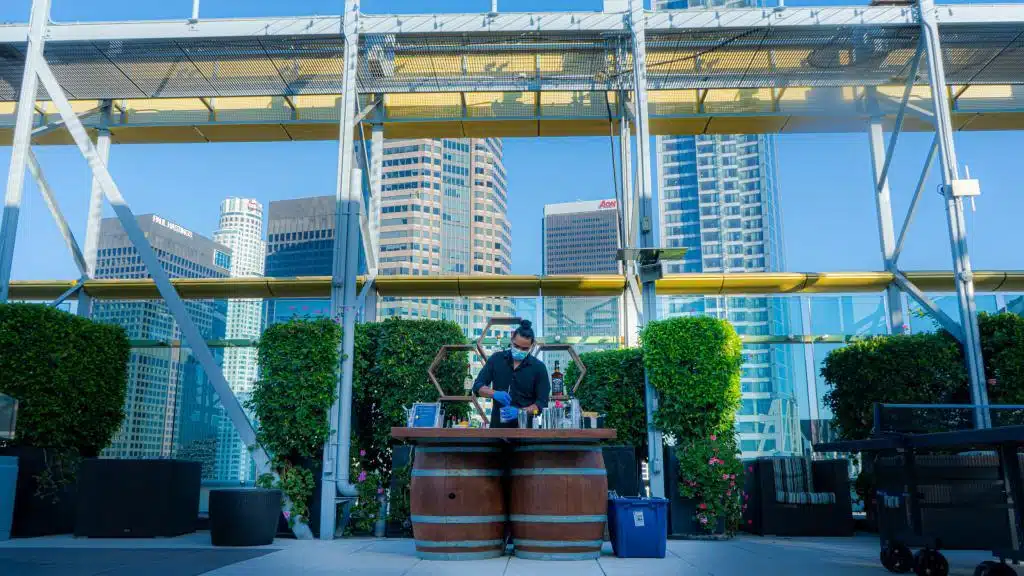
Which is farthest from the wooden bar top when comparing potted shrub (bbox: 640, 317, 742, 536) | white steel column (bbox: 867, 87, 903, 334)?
white steel column (bbox: 867, 87, 903, 334)

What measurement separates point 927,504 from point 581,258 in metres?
57.3

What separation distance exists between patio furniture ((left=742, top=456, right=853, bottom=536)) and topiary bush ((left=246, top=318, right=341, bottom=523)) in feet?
14.5

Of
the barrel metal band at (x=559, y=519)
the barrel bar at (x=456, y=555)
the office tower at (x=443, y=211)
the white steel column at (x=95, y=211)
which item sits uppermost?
the office tower at (x=443, y=211)

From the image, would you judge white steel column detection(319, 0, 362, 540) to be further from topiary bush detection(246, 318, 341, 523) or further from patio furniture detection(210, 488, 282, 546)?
patio furniture detection(210, 488, 282, 546)

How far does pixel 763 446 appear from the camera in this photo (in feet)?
28.7

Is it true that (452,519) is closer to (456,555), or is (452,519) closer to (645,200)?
(456,555)

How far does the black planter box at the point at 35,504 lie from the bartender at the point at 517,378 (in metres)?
4.45

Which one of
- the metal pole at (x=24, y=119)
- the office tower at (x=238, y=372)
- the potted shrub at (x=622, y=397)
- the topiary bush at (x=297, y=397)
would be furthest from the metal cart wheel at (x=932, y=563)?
the metal pole at (x=24, y=119)

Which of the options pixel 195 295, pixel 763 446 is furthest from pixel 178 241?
pixel 763 446

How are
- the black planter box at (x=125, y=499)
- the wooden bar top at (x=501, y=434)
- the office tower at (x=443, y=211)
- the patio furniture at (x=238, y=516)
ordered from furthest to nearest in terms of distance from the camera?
1. the office tower at (x=443, y=211)
2. the black planter box at (x=125, y=499)
3. the patio furniture at (x=238, y=516)
4. the wooden bar top at (x=501, y=434)

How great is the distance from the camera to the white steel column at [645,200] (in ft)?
24.9

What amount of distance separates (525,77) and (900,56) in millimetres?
4468

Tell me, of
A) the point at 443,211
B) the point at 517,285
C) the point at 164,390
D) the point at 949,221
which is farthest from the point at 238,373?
the point at 443,211

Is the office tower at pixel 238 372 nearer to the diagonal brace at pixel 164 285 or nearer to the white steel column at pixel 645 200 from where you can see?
the diagonal brace at pixel 164 285
